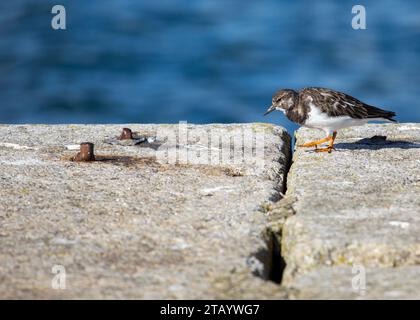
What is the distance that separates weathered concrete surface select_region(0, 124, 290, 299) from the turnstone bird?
0.56 metres

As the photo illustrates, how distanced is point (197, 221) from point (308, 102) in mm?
2259

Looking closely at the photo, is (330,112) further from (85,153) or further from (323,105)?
(85,153)

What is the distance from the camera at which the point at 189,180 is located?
3.75 meters

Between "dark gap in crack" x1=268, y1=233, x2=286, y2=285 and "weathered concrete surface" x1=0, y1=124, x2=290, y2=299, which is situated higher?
"weathered concrete surface" x1=0, y1=124, x2=290, y2=299

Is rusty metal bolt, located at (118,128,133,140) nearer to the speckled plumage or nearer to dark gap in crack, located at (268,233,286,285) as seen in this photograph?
the speckled plumage

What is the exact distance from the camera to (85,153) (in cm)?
404

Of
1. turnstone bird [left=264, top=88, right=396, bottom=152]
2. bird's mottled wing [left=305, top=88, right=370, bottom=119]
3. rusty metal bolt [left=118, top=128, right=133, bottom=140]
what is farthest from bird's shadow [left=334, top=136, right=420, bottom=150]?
rusty metal bolt [left=118, top=128, right=133, bottom=140]

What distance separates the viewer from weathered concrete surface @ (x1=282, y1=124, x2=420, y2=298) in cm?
261

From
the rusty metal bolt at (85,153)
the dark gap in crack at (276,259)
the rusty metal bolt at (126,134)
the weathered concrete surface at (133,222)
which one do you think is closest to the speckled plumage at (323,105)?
the weathered concrete surface at (133,222)

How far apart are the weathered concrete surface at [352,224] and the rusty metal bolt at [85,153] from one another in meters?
1.03

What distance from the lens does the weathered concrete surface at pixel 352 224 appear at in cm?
261

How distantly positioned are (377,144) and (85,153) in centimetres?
172

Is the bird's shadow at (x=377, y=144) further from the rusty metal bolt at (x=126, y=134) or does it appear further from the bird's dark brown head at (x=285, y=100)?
the rusty metal bolt at (x=126, y=134)
